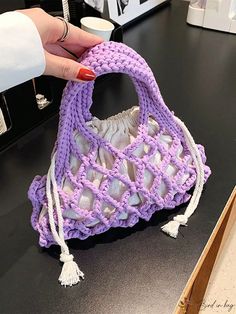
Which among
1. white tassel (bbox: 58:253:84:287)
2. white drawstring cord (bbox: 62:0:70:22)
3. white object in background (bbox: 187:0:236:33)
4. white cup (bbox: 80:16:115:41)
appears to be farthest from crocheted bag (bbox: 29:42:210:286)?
white object in background (bbox: 187:0:236:33)

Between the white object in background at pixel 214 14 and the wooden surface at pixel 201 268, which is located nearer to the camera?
the wooden surface at pixel 201 268

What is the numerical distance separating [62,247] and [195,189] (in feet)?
0.73

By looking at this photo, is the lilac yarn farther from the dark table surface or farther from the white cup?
the white cup

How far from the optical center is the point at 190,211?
0.58 meters

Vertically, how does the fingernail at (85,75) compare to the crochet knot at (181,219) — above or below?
above

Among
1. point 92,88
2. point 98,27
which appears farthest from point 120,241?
point 98,27

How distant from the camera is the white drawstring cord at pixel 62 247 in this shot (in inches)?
19.7

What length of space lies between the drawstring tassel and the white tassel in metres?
0.14

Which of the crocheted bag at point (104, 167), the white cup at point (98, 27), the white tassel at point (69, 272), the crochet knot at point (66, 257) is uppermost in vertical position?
the white cup at point (98, 27)

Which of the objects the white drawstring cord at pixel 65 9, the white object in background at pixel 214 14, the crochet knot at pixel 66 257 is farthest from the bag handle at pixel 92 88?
the white object in background at pixel 214 14

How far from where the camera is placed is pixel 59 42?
51 centimetres

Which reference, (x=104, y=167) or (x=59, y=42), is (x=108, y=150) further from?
(x=59, y=42)

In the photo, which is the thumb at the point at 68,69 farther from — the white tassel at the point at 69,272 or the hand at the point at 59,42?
the white tassel at the point at 69,272

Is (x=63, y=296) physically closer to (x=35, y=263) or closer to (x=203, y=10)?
(x=35, y=263)
